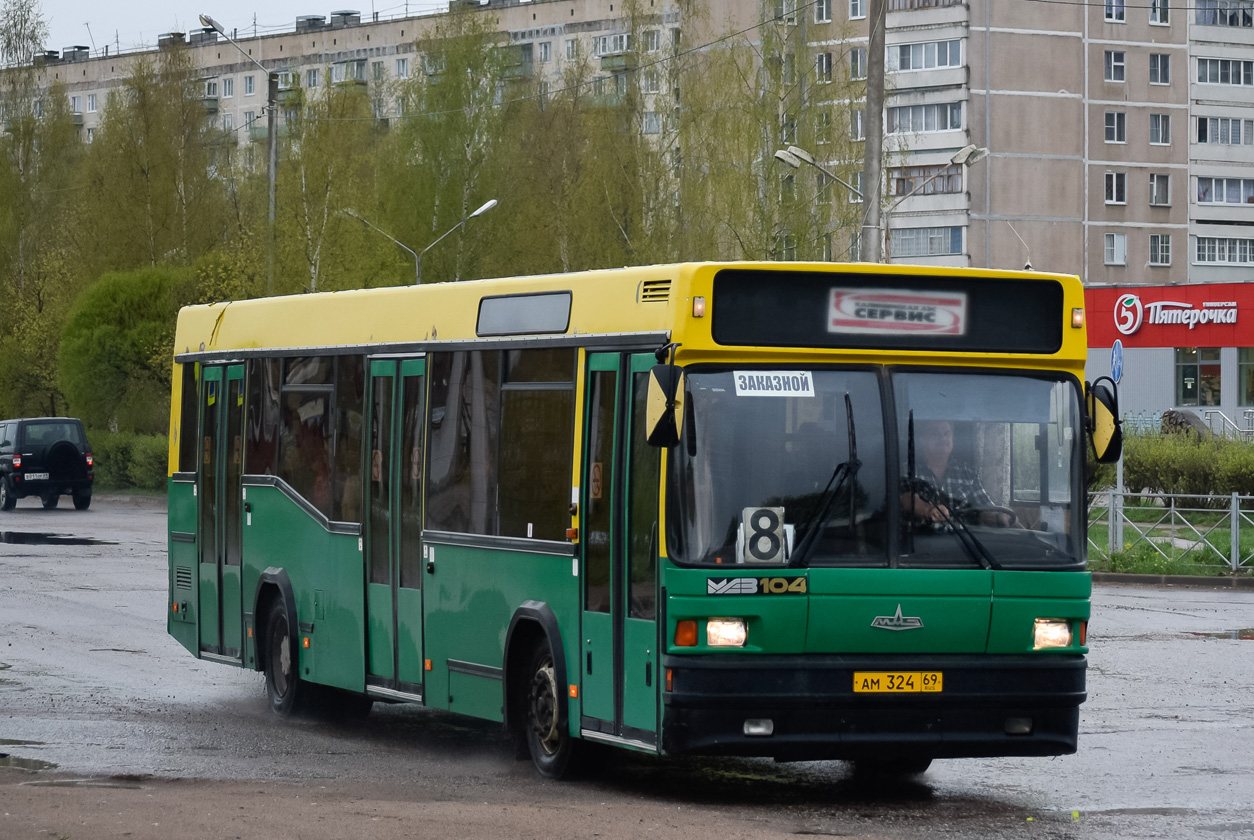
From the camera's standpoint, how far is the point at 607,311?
32.4 ft

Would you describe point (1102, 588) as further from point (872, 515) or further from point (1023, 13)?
point (1023, 13)

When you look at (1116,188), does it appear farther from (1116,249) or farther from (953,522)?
(953,522)

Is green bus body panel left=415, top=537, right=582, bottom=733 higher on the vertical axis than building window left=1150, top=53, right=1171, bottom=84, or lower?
lower

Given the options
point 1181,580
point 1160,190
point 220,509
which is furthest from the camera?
point 1160,190

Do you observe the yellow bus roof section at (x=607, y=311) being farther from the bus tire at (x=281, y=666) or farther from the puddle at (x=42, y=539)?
the puddle at (x=42, y=539)

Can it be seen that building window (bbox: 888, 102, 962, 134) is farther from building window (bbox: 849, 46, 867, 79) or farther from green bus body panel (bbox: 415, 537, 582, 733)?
green bus body panel (bbox: 415, 537, 582, 733)

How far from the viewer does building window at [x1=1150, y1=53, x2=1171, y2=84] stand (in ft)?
291

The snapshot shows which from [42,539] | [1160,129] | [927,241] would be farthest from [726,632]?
[1160,129]

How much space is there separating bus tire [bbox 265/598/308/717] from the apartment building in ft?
214

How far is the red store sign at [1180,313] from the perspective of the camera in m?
65.6

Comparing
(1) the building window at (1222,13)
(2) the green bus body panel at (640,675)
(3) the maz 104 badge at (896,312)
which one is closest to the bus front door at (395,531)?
(2) the green bus body panel at (640,675)

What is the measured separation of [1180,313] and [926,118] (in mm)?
19787

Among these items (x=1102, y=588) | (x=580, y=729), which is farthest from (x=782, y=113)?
(x=580, y=729)

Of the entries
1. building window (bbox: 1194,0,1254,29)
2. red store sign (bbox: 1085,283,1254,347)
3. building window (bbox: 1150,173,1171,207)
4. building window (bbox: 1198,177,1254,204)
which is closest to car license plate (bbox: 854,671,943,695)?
red store sign (bbox: 1085,283,1254,347)
